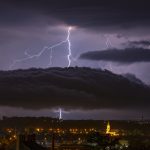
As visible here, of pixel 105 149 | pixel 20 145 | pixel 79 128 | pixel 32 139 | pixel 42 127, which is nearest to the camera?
pixel 20 145

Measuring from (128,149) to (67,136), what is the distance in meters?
53.1

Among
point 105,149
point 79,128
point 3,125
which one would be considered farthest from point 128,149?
point 79,128

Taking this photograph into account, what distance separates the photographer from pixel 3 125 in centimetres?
14175

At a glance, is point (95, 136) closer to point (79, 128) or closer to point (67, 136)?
point (67, 136)

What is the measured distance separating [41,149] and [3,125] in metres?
75.7

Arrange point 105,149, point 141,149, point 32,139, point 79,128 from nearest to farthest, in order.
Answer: point 32,139 < point 105,149 < point 141,149 < point 79,128

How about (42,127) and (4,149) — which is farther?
(42,127)

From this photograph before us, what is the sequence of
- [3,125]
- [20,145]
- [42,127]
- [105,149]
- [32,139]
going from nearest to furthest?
[20,145] → [32,139] → [105,149] → [42,127] → [3,125]

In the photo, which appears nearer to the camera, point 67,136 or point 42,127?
point 42,127

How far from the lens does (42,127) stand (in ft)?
436

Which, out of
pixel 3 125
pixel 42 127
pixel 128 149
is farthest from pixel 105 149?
pixel 3 125

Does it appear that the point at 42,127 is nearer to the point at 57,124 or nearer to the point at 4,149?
the point at 57,124

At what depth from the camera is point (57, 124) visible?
149 metres

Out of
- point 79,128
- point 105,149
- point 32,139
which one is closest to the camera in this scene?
point 32,139
